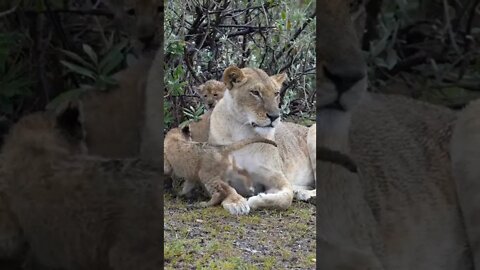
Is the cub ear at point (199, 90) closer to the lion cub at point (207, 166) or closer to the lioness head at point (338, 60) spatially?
the lion cub at point (207, 166)

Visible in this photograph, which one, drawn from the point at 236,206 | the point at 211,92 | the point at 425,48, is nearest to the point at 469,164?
the point at 425,48

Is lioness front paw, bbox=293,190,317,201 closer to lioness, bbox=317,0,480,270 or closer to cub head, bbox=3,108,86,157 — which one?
lioness, bbox=317,0,480,270

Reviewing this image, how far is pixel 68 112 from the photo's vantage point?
1749 millimetres

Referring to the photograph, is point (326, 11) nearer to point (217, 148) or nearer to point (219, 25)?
point (217, 148)

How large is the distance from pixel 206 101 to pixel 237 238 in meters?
1.09

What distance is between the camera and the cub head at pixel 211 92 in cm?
363

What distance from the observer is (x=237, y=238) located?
2.81 metres

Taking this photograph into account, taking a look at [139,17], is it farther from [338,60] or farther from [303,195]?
[303,195]

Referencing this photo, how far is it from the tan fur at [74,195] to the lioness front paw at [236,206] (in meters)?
1.35

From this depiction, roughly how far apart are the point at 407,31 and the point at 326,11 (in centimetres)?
20

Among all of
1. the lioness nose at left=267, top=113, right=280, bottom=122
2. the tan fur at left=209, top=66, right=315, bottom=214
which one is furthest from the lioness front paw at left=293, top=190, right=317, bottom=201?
the lioness nose at left=267, top=113, right=280, bottom=122

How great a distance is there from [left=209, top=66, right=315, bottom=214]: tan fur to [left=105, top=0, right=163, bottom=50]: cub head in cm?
155

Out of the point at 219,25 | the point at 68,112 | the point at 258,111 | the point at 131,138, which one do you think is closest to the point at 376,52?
the point at 131,138

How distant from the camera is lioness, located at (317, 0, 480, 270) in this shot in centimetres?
174
